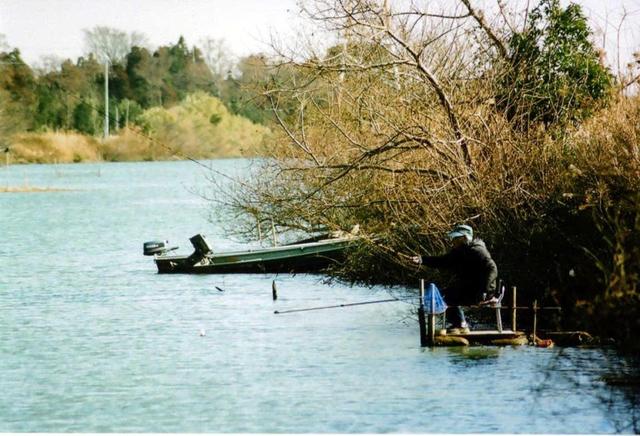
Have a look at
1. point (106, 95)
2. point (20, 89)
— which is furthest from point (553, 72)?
point (106, 95)

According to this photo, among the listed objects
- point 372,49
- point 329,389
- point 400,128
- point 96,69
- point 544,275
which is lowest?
point 329,389

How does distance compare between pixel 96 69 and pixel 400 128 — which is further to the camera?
pixel 96 69

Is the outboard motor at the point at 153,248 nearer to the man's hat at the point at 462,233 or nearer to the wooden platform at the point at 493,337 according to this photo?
the wooden platform at the point at 493,337

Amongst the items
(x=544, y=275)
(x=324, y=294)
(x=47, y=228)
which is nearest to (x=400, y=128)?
(x=544, y=275)

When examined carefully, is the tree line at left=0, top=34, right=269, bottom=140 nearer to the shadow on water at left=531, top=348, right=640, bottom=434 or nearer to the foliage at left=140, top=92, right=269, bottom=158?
the foliage at left=140, top=92, right=269, bottom=158

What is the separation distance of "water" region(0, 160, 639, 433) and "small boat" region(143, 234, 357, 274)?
9.2 inches

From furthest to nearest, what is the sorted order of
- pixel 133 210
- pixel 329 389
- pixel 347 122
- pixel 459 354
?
pixel 133 210 < pixel 347 122 < pixel 459 354 < pixel 329 389

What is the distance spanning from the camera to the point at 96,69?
45531 millimetres

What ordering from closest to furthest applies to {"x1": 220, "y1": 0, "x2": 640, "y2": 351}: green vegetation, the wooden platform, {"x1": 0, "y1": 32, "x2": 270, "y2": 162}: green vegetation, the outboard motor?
1. the wooden platform
2. {"x1": 220, "y1": 0, "x2": 640, "y2": 351}: green vegetation
3. the outboard motor
4. {"x1": 0, "y1": 32, "x2": 270, "y2": 162}: green vegetation

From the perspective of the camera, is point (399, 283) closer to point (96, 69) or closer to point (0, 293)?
point (0, 293)

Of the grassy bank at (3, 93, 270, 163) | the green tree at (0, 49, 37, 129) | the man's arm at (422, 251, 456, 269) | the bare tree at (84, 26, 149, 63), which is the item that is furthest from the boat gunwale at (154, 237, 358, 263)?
the grassy bank at (3, 93, 270, 163)

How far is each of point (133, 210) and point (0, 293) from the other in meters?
17.9

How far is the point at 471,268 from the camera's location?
12.7 metres

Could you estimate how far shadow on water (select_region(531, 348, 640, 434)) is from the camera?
1157cm
